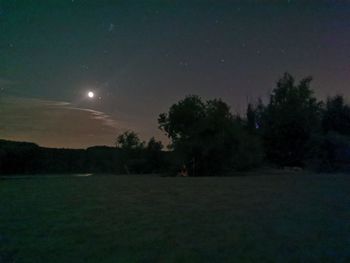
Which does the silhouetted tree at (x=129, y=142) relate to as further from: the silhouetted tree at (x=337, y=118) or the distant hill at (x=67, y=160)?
the silhouetted tree at (x=337, y=118)

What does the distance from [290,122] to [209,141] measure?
9178mm

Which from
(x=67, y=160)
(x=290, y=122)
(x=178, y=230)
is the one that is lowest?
(x=178, y=230)

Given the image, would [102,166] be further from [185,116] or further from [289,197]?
[289,197]

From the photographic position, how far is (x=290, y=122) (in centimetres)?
2286

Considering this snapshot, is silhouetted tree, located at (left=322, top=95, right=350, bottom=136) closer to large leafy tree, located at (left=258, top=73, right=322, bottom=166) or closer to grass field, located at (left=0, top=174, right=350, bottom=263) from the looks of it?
large leafy tree, located at (left=258, top=73, right=322, bottom=166)

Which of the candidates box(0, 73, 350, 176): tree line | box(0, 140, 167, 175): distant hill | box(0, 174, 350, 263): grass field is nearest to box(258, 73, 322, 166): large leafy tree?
box(0, 73, 350, 176): tree line

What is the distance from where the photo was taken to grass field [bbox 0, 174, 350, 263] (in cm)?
317

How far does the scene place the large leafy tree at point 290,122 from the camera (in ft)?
71.7

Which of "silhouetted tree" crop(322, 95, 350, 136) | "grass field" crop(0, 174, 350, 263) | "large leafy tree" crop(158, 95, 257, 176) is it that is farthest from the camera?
"silhouetted tree" crop(322, 95, 350, 136)

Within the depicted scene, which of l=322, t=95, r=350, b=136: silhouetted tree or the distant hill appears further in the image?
l=322, t=95, r=350, b=136: silhouetted tree

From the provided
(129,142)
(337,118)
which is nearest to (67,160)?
(129,142)

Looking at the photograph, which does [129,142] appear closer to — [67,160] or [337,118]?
[67,160]

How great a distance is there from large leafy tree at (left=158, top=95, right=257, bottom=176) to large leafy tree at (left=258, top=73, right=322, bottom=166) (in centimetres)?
543

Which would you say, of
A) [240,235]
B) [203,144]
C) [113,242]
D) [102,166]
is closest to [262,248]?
[240,235]
